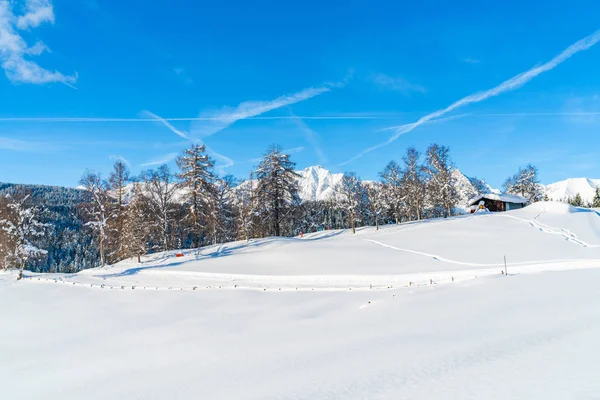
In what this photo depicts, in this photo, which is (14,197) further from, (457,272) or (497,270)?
(497,270)

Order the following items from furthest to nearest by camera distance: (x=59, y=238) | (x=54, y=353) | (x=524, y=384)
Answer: (x=59, y=238) → (x=54, y=353) → (x=524, y=384)

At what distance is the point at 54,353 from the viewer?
10.7 m

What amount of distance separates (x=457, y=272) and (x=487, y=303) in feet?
23.8

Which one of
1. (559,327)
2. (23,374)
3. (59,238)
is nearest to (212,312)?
(23,374)

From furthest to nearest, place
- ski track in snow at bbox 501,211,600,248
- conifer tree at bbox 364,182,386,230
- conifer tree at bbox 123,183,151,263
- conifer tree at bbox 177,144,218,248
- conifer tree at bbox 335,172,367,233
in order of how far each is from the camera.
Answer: conifer tree at bbox 335,172,367,233, conifer tree at bbox 364,182,386,230, conifer tree at bbox 177,144,218,248, conifer tree at bbox 123,183,151,263, ski track in snow at bbox 501,211,600,248

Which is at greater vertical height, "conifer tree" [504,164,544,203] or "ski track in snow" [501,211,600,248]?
"conifer tree" [504,164,544,203]

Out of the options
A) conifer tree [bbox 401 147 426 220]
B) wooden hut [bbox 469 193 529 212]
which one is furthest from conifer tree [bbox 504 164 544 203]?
conifer tree [bbox 401 147 426 220]

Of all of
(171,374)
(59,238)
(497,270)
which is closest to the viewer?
(171,374)

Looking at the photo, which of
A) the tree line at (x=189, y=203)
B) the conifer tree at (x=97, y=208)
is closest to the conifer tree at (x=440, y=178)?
the tree line at (x=189, y=203)

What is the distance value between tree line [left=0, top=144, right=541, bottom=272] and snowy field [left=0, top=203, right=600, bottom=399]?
491 cm

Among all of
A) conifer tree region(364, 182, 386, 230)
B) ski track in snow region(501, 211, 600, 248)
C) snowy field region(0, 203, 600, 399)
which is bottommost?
snowy field region(0, 203, 600, 399)

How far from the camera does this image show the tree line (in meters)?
26.3

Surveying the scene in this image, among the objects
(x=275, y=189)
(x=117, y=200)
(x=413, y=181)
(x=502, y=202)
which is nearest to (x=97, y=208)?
(x=117, y=200)

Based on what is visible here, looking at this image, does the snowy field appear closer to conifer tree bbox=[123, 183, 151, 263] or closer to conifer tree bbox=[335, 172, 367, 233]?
conifer tree bbox=[123, 183, 151, 263]
